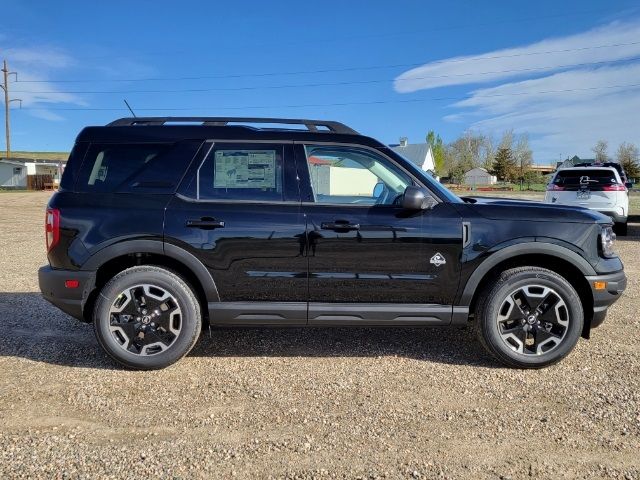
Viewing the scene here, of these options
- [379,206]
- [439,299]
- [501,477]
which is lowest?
[501,477]

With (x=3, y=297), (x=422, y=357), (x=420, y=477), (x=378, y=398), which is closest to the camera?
(x=420, y=477)

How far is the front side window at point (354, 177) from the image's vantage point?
160 inches

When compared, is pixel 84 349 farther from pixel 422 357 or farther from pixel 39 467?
pixel 422 357

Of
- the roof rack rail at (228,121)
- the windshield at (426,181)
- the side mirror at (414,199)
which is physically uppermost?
the roof rack rail at (228,121)

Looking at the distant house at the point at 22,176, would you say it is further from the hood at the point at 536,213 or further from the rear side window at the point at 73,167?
the hood at the point at 536,213

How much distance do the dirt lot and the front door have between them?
50cm

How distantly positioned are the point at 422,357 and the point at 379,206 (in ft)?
4.54

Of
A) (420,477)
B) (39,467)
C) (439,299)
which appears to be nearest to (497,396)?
(439,299)

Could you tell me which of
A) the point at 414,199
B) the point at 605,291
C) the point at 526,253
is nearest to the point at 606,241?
the point at 605,291

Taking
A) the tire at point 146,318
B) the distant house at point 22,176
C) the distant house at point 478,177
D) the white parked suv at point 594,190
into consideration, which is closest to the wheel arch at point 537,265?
the tire at point 146,318

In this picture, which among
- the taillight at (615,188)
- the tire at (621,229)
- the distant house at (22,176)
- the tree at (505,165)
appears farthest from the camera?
the tree at (505,165)

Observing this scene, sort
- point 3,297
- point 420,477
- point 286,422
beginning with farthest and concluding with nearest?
point 3,297
point 286,422
point 420,477

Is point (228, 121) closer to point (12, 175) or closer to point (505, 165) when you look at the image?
point (12, 175)

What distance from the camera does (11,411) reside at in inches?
130
